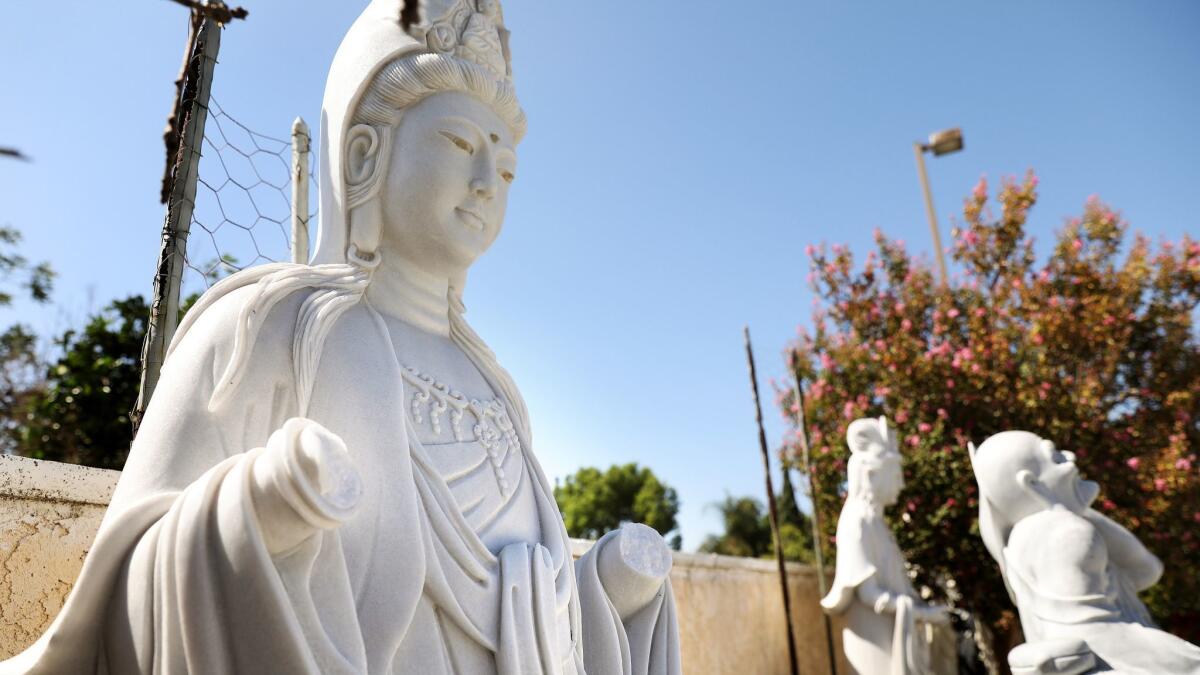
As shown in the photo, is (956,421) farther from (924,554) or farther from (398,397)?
(398,397)

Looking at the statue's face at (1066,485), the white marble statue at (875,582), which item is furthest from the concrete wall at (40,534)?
the white marble statue at (875,582)

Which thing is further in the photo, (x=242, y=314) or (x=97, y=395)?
(x=97, y=395)

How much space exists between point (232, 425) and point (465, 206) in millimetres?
783

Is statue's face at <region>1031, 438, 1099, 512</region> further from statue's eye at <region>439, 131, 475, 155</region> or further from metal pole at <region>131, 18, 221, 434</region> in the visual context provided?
metal pole at <region>131, 18, 221, 434</region>

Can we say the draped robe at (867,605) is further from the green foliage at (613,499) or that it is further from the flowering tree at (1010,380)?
the green foliage at (613,499)

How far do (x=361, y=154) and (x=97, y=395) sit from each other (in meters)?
5.62

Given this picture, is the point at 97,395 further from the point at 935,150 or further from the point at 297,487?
the point at 935,150

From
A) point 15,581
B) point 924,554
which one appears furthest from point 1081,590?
point 15,581

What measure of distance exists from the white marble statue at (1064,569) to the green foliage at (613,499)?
18024 millimetres

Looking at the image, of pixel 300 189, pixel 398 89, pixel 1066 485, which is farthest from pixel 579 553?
pixel 1066 485

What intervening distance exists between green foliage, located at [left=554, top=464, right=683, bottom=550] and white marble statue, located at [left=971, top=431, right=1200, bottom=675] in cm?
1802

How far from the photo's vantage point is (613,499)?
22.9 meters

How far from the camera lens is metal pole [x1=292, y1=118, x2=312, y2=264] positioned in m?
3.22

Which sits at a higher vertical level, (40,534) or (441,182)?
(441,182)
